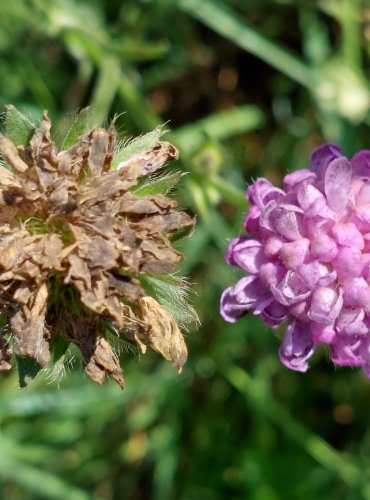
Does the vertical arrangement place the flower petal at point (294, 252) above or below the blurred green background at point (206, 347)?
above

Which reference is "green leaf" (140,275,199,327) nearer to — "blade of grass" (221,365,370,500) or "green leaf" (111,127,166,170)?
"green leaf" (111,127,166,170)

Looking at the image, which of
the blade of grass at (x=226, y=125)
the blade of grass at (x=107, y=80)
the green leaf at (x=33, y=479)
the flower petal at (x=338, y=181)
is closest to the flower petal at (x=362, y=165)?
the flower petal at (x=338, y=181)

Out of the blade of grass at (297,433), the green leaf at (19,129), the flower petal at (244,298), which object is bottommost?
the blade of grass at (297,433)

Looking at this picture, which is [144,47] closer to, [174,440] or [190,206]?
[190,206]

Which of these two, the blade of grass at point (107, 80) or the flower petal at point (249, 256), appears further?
the blade of grass at point (107, 80)

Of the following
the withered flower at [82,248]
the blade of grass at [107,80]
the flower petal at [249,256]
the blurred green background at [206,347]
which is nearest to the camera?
the withered flower at [82,248]

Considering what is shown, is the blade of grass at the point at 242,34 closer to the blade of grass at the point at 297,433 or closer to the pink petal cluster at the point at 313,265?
the blade of grass at the point at 297,433

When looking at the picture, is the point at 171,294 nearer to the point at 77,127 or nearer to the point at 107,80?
the point at 77,127

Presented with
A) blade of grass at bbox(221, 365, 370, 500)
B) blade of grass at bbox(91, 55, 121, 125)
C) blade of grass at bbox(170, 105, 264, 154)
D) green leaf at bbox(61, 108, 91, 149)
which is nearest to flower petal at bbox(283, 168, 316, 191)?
green leaf at bbox(61, 108, 91, 149)

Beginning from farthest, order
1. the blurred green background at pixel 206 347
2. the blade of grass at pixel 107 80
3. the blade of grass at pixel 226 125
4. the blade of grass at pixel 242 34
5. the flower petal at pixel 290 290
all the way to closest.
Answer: the blade of grass at pixel 226 125 < the blade of grass at pixel 242 34 < the blurred green background at pixel 206 347 < the blade of grass at pixel 107 80 < the flower petal at pixel 290 290
